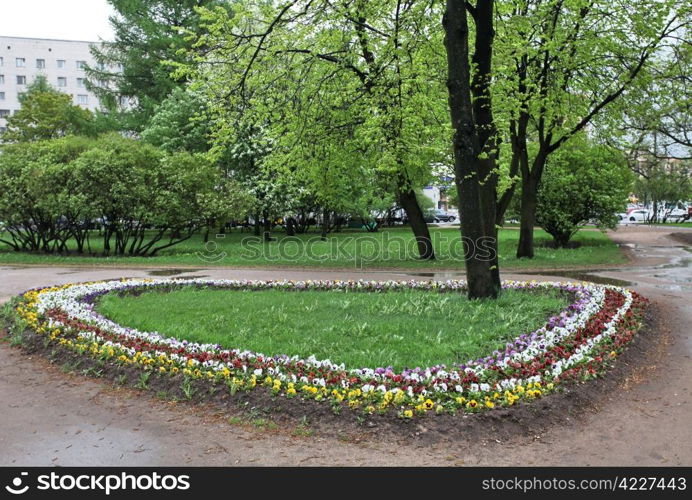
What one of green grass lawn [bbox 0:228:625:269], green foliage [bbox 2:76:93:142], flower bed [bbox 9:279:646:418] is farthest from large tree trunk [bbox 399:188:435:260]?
green foliage [bbox 2:76:93:142]

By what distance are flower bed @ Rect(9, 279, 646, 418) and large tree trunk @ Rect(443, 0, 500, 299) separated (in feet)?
4.96

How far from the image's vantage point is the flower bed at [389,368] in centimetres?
456

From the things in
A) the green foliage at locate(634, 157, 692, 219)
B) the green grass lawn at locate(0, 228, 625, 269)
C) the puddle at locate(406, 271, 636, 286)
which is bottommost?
the puddle at locate(406, 271, 636, 286)

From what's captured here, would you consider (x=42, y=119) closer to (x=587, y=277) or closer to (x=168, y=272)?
(x=168, y=272)

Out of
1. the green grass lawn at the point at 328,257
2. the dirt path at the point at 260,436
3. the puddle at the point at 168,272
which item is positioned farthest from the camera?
the green grass lawn at the point at 328,257

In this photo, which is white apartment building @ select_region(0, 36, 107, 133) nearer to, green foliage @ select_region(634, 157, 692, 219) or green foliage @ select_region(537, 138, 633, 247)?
green foliage @ select_region(634, 157, 692, 219)

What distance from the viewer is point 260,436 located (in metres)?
4.21

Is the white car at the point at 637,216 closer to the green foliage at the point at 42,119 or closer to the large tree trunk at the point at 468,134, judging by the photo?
the green foliage at the point at 42,119

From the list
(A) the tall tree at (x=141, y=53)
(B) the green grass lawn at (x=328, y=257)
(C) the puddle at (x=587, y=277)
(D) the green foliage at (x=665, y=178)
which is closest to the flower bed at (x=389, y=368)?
(C) the puddle at (x=587, y=277)

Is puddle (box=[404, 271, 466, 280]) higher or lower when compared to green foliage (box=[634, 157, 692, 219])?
lower

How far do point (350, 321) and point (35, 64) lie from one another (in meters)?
87.1

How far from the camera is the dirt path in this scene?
3854 millimetres

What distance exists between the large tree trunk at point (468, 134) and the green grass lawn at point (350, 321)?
51cm
